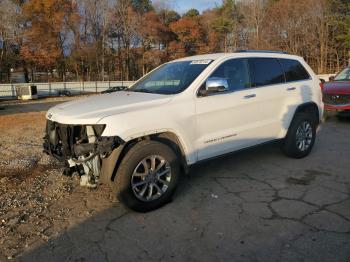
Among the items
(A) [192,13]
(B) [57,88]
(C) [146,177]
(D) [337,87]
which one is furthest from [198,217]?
(A) [192,13]

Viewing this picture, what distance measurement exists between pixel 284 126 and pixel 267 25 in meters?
46.2

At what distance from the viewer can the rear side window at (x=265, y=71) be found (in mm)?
5182

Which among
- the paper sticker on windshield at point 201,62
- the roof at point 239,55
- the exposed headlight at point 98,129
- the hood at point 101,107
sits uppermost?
the roof at point 239,55

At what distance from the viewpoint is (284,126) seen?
222 inches

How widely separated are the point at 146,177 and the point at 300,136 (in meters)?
3.17

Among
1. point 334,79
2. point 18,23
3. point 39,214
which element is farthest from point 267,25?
point 39,214

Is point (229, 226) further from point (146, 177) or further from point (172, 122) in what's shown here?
point (172, 122)

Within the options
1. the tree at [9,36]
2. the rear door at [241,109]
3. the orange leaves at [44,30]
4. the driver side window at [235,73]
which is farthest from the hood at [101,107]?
the orange leaves at [44,30]

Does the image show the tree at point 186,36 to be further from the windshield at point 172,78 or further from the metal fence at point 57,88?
the windshield at point 172,78

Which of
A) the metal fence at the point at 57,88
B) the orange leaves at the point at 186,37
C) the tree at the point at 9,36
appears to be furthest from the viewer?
the orange leaves at the point at 186,37

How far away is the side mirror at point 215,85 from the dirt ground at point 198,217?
135 centimetres

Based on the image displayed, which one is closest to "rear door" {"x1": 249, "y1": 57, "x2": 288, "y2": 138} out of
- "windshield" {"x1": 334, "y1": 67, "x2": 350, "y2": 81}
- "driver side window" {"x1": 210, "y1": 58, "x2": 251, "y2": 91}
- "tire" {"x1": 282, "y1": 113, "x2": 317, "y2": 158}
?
"driver side window" {"x1": 210, "y1": 58, "x2": 251, "y2": 91}

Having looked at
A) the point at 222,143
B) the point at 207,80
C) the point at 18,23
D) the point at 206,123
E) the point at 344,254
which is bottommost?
the point at 344,254

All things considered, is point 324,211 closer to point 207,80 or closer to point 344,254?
point 344,254
